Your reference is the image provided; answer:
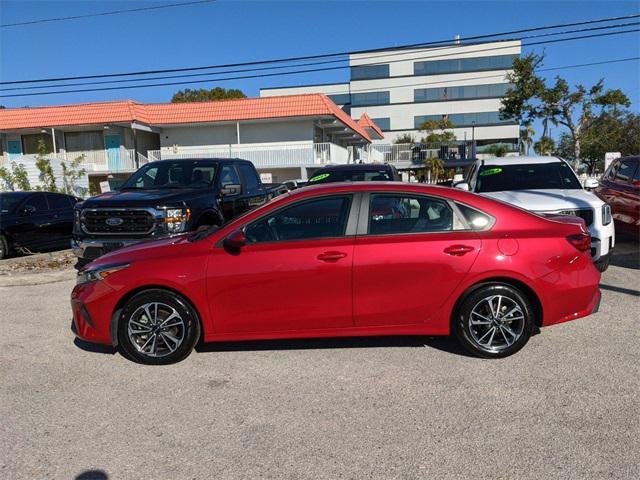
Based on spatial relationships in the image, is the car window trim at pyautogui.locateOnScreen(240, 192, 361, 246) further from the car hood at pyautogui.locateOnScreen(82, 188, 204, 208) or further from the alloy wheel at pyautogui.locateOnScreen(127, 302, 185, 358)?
the car hood at pyautogui.locateOnScreen(82, 188, 204, 208)

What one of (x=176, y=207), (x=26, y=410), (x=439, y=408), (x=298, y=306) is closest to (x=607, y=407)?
(x=439, y=408)

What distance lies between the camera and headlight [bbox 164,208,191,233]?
7.25 metres

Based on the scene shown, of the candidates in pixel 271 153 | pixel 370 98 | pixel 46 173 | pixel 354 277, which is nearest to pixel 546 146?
pixel 271 153

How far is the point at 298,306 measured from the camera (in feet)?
14.8

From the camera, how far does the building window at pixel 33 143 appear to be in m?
32.8

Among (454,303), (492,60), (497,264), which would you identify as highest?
(492,60)

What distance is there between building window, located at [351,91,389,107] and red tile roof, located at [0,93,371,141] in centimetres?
4470

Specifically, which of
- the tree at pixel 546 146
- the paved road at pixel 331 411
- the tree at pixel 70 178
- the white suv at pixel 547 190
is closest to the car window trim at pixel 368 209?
the paved road at pixel 331 411

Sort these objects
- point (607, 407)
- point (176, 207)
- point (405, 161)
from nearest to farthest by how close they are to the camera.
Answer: point (607, 407) → point (176, 207) → point (405, 161)

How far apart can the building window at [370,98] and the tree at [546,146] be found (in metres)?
28.2

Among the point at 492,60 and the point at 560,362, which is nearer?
the point at 560,362

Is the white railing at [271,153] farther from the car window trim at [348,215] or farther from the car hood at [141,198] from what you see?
the car window trim at [348,215]

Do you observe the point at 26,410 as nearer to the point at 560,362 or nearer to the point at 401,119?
the point at 560,362

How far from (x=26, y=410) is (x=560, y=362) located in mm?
4443
